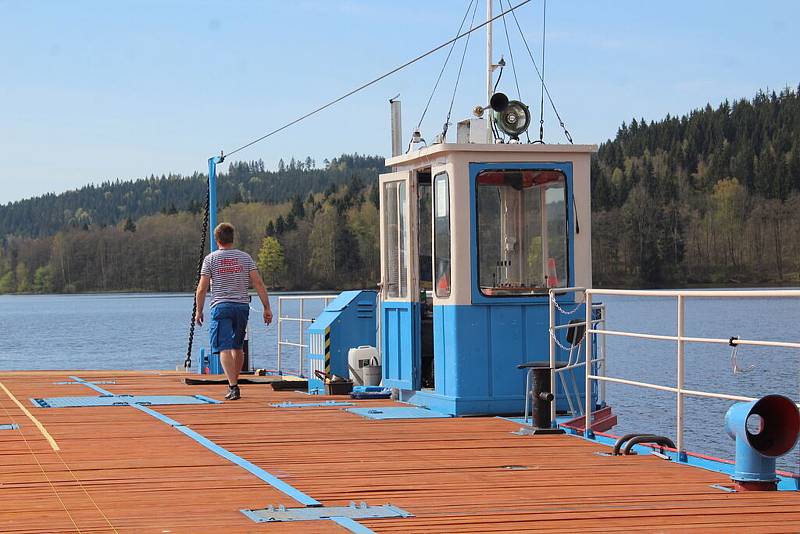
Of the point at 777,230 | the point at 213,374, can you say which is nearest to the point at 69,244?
the point at 777,230

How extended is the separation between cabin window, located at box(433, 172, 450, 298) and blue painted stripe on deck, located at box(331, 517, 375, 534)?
4.97 meters

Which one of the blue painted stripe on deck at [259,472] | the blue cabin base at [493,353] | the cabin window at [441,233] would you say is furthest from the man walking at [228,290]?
the blue cabin base at [493,353]

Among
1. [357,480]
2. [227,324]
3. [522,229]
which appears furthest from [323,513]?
[227,324]

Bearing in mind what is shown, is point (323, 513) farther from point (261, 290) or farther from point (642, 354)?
point (642, 354)

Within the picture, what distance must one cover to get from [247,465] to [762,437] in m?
2.95

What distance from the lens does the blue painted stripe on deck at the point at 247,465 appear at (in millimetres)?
6350

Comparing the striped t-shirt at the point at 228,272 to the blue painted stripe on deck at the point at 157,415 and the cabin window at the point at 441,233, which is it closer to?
the blue painted stripe on deck at the point at 157,415

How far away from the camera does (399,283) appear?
37.8ft

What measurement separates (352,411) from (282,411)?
0.66 metres

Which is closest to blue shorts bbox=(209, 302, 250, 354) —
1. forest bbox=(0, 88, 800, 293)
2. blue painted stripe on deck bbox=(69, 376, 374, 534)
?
blue painted stripe on deck bbox=(69, 376, 374, 534)

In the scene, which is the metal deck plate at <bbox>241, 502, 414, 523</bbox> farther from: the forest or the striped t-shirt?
the forest

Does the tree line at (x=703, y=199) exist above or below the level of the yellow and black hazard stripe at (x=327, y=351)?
above

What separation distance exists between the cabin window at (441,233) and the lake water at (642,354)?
121 inches

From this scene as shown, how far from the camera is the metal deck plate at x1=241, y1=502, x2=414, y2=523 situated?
573 centimetres
